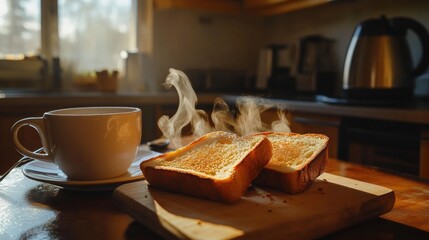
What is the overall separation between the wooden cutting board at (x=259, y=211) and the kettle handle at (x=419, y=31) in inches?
53.1

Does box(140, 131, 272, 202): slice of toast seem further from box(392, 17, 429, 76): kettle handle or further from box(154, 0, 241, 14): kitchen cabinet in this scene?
box(154, 0, 241, 14): kitchen cabinet

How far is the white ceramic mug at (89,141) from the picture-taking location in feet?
2.08

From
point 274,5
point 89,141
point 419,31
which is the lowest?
point 89,141

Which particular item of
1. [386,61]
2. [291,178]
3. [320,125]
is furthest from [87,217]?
[386,61]

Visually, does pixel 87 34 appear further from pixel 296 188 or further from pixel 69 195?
pixel 296 188

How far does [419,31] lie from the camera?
170 centimetres

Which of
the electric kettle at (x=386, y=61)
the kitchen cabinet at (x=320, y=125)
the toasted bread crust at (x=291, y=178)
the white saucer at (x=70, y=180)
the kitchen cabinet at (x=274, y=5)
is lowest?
the kitchen cabinet at (x=320, y=125)

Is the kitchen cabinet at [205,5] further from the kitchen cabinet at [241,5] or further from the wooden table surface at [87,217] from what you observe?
the wooden table surface at [87,217]

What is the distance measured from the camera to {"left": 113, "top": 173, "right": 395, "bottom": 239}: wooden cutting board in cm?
45

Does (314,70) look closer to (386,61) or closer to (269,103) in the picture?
(269,103)

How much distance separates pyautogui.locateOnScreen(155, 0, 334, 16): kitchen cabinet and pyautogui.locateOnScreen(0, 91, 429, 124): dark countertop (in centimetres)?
68

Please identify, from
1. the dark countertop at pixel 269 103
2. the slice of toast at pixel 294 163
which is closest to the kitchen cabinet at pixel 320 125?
the dark countertop at pixel 269 103

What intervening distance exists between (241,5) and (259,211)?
8.75 feet

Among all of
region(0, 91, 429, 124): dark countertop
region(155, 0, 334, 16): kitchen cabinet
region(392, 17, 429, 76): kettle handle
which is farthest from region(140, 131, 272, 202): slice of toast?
region(155, 0, 334, 16): kitchen cabinet
